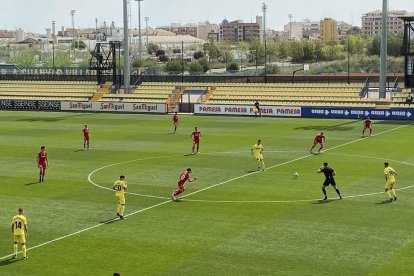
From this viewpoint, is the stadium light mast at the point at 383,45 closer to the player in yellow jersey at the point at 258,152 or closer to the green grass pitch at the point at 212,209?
the green grass pitch at the point at 212,209

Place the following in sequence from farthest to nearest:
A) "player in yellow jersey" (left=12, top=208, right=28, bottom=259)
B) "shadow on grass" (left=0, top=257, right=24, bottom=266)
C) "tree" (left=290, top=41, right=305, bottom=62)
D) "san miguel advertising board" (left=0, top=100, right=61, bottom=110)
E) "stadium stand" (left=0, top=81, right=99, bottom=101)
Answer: "tree" (left=290, top=41, right=305, bottom=62), "stadium stand" (left=0, top=81, right=99, bottom=101), "san miguel advertising board" (left=0, top=100, right=61, bottom=110), "player in yellow jersey" (left=12, top=208, right=28, bottom=259), "shadow on grass" (left=0, top=257, right=24, bottom=266)

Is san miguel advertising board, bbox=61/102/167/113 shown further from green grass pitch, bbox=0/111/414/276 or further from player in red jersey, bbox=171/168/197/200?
player in red jersey, bbox=171/168/197/200

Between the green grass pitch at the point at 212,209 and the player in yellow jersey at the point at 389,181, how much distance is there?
0.38m

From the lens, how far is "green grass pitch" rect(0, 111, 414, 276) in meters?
22.2

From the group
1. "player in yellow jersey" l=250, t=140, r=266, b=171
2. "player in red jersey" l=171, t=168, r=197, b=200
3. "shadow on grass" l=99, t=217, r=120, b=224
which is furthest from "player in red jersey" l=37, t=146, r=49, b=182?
"player in yellow jersey" l=250, t=140, r=266, b=171

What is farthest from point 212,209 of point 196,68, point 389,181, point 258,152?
point 196,68

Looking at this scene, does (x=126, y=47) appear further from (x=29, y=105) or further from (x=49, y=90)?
(x=49, y=90)

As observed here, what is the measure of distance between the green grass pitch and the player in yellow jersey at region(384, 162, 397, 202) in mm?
379

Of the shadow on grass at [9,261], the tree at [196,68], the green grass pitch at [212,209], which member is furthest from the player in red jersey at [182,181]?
the tree at [196,68]

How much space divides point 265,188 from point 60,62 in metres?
131

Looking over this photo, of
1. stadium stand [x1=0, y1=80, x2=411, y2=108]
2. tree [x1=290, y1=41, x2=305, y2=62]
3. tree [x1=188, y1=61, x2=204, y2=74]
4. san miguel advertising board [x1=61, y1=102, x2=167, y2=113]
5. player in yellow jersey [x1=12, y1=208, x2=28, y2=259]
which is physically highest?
tree [x1=290, y1=41, x2=305, y2=62]

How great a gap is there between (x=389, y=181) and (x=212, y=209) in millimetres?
7151

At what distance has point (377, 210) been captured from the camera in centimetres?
2861

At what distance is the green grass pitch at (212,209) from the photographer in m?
22.2
